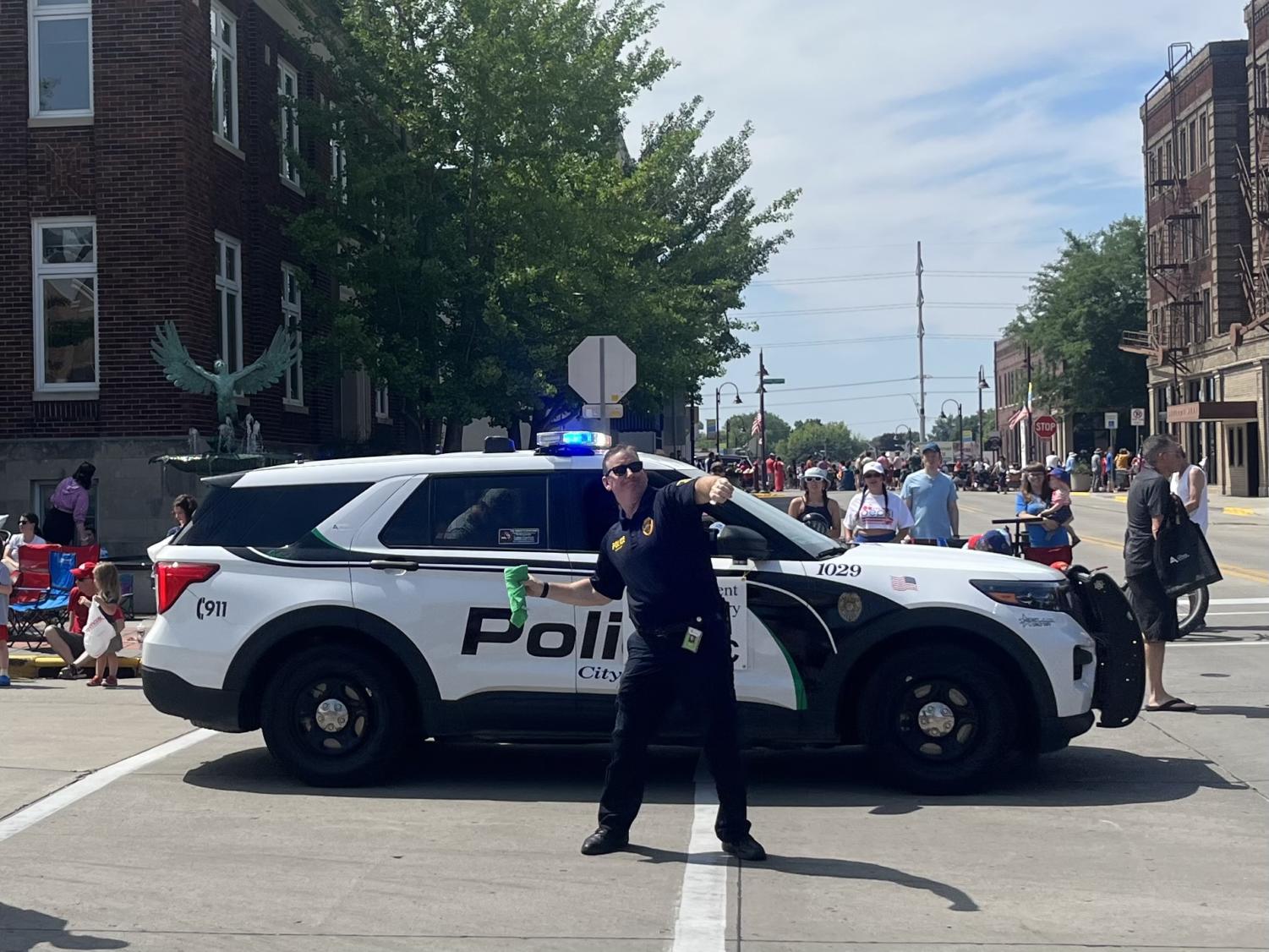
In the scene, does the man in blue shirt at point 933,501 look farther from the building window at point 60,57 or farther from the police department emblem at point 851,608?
the building window at point 60,57

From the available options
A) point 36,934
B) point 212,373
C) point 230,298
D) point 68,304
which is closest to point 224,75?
point 230,298

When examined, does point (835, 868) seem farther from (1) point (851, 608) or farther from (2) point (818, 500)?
(2) point (818, 500)

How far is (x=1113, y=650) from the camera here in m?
8.28

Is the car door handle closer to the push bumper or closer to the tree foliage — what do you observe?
the push bumper

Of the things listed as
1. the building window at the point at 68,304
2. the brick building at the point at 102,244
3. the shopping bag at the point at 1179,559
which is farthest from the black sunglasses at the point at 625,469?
the building window at the point at 68,304

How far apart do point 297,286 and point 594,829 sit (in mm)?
18624

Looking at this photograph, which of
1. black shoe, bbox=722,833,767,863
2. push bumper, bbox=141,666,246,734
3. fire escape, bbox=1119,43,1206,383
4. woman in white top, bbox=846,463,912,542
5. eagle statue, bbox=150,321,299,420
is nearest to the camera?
black shoe, bbox=722,833,767,863

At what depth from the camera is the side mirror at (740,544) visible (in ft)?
24.7

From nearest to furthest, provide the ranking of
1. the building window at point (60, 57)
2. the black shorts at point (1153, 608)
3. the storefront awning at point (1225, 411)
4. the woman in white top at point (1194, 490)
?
1. the black shorts at point (1153, 608)
2. the woman in white top at point (1194, 490)
3. the building window at point (60, 57)
4. the storefront awning at point (1225, 411)

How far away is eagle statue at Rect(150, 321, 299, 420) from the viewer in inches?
760

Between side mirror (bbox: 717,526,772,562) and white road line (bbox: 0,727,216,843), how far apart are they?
11.6ft

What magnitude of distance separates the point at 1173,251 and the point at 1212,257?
427cm

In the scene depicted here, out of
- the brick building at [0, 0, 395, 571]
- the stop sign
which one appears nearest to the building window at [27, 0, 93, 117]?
the brick building at [0, 0, 395, 571]

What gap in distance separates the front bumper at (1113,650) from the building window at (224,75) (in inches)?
628
